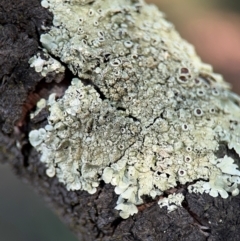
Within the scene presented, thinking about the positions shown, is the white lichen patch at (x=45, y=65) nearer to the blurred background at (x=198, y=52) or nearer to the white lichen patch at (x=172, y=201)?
the white lichen patch at (x=172, y=201)

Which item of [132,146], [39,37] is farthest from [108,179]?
[39,37]

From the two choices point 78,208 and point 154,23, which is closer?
point 78,208

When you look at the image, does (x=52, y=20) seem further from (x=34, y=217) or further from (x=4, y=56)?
(x=34, y=217)

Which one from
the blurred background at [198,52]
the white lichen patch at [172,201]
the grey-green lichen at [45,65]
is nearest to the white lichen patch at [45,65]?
the grey-green lichen at [45,65]

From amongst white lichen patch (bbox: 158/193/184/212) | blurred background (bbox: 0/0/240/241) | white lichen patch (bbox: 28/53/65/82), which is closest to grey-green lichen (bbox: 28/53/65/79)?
white lichen patch (bbox: 28/53/65/82)

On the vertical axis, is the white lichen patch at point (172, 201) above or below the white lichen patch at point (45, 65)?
below

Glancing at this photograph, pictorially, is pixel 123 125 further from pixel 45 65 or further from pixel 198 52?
pixel 198 52

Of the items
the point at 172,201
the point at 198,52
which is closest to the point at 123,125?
the point at 172,201
